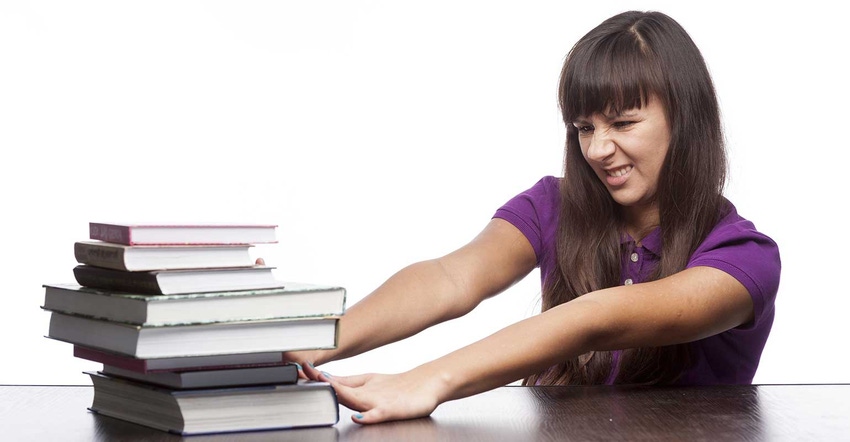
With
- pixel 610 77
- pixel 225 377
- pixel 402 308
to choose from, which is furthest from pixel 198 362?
pixel 610 77

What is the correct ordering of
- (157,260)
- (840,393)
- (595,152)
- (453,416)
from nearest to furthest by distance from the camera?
(157,260) < (453,416) < (840,393) < (595,152)

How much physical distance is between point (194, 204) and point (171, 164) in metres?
0.15

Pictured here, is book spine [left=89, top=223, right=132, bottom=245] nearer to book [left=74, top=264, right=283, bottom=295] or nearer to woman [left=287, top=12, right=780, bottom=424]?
book [left=74, top=264, right=283, bottom=295]

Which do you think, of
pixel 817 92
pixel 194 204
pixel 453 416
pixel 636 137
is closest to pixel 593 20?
pixel 817 92

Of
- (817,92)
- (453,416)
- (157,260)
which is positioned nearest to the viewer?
(157,260)

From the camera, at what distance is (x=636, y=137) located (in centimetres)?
155

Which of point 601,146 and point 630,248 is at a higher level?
point 601,146

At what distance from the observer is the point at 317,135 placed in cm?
330

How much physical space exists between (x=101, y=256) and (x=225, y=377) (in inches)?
7.0

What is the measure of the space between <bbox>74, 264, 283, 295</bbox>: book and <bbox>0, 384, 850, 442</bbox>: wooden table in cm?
14

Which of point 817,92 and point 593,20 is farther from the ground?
point 593,20

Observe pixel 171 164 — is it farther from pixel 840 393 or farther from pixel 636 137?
pixel 840 393

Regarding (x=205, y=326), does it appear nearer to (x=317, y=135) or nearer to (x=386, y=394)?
(x=386, y=394)

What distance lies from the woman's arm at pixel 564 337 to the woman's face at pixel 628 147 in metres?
0.28
